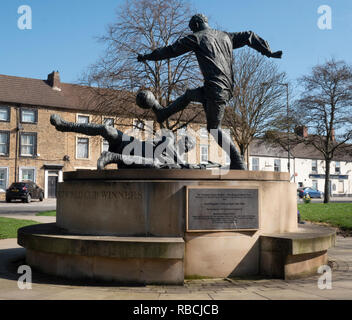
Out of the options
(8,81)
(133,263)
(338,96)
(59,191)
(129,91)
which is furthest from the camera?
(8,81)

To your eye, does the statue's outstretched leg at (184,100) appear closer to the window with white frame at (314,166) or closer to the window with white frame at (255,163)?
the window with white frame at (255,163)

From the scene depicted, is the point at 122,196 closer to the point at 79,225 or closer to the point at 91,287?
the point at 79,225

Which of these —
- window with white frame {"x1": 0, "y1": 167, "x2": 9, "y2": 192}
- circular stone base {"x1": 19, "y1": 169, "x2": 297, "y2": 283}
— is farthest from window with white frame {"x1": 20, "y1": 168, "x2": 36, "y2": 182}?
circular stone base {"x1": 19, "y1": 169, "x2": 297, "y2": 283}

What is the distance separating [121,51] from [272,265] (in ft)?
54.1

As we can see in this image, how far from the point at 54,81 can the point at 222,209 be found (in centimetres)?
3614

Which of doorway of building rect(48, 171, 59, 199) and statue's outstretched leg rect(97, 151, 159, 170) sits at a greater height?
statue's outstretched leg rect(97, 151, 159, 170)

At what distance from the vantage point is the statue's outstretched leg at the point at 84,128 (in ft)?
22.4

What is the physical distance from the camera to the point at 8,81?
36.2m

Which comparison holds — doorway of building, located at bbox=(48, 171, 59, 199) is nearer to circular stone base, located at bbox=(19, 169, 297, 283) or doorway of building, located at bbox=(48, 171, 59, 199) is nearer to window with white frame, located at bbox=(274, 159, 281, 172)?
circular stone base, located at bbox=(19, 169, 297, 283)

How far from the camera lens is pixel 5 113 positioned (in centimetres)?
3397

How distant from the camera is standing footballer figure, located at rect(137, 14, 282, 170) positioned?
6430 mm

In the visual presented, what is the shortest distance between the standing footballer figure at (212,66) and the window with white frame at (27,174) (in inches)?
1199

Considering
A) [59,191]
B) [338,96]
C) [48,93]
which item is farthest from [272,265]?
[48,93]

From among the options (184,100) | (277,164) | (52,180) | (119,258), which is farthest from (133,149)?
(277,164)
